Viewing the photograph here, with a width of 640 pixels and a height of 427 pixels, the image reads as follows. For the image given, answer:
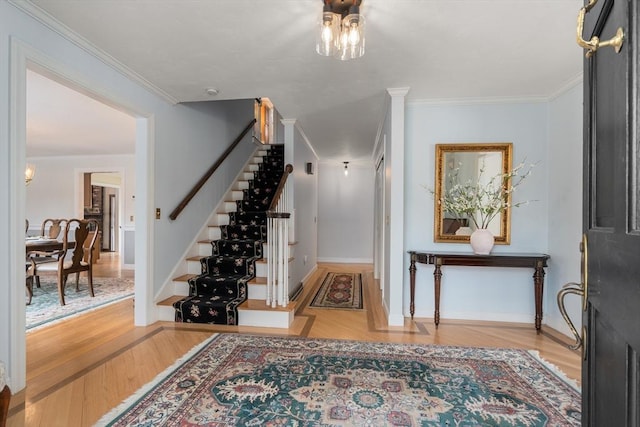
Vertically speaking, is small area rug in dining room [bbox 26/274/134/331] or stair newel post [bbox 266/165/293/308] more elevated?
stair newel post [bbox 266/165/293/308]

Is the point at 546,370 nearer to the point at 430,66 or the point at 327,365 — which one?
the point at 327,365

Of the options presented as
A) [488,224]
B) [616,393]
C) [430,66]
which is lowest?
[616,393]

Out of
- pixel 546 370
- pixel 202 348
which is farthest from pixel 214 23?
pixel 546 370

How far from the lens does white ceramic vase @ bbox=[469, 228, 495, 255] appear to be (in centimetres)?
292

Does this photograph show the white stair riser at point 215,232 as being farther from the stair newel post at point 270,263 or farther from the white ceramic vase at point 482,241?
the white ceramic vase at point 482,241

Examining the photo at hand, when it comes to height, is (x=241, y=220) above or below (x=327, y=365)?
above

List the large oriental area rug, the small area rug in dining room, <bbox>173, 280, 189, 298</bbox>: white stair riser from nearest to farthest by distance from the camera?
the large oriental area rug
the small area rug in dining room
<bbox>173, 280, 189, 298</bbox>: white stair riser

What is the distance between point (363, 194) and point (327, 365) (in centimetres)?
524

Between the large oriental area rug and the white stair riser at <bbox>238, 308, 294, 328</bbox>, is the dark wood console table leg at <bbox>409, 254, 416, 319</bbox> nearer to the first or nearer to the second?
the large oriental area rug

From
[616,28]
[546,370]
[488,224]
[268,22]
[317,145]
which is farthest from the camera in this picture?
[317,145]

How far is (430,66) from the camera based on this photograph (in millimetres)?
2482

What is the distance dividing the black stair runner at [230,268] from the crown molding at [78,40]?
1.83m

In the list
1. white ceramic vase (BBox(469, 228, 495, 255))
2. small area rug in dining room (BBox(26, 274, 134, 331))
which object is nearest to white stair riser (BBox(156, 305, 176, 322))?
small area rug in dining room (BBox(26, 274, 134, 331))

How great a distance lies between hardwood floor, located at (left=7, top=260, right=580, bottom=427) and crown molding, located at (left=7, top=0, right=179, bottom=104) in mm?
2297
